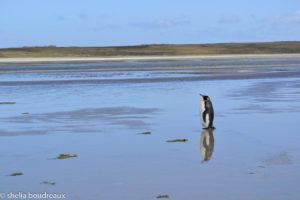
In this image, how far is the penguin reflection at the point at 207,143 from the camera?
7.82 metres

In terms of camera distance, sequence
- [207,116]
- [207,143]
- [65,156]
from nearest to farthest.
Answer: [65,156], [207,143], [207,116]

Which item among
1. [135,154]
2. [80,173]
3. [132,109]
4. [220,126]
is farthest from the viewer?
[132,109]

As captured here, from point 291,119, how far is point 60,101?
8227 millimetres

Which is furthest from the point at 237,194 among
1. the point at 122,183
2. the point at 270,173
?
the point at 122,183

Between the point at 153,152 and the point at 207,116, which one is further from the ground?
the point at 207,116

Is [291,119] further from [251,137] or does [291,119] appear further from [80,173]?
[80,173]

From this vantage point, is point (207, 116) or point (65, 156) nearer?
point (65, 156)

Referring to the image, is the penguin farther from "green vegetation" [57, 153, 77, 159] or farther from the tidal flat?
"green vegetation" [57, 153, 77, 159]

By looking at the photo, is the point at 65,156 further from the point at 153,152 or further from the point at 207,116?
the point at 207,116

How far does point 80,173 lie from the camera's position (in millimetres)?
6805

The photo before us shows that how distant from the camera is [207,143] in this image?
873cm

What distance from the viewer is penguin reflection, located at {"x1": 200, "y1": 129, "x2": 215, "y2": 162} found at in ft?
25.7

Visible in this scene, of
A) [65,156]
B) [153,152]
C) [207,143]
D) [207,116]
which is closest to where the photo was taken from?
[65,156]

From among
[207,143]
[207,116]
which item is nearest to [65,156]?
[207,143]
